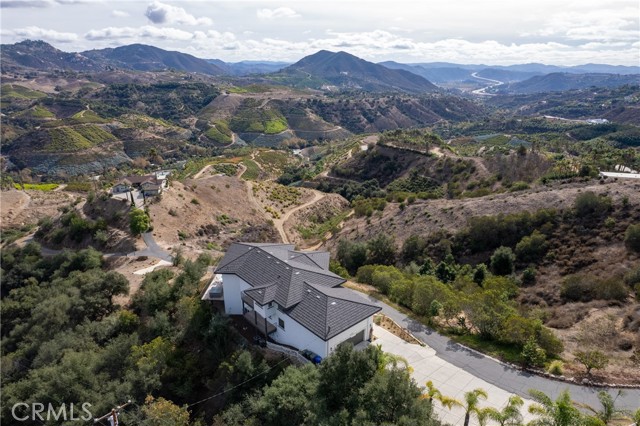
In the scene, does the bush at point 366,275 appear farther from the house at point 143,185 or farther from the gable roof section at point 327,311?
the house at point 143,185

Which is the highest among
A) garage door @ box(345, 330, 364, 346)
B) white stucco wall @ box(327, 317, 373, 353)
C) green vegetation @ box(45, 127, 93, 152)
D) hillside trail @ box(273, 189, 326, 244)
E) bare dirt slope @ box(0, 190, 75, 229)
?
white stucco wall @ box(327, 317, 373, 353)

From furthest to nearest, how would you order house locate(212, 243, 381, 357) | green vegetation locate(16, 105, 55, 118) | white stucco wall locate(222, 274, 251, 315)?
green vegetation locate(16, 105, 55, 118) < white stucco wall locate(222, 274, 251, 315) < house locate(212, 243, 381, 357)

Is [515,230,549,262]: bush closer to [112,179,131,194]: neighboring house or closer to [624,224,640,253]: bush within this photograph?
[624,224,640,253]: bush

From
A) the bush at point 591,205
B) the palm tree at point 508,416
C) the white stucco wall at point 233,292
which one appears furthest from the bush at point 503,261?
the white stucco wall at point 233,292

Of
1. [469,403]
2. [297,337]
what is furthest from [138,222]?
[469,403]

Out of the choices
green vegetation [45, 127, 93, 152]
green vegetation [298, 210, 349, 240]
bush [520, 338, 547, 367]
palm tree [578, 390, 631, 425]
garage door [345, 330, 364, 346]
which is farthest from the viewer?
green vegetation [45, 127, 93, 152]

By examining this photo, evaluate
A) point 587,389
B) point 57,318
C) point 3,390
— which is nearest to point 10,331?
point 57,318

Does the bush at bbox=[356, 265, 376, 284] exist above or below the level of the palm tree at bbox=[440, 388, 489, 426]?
below

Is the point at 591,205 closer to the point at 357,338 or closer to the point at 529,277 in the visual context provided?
the point at 529,277

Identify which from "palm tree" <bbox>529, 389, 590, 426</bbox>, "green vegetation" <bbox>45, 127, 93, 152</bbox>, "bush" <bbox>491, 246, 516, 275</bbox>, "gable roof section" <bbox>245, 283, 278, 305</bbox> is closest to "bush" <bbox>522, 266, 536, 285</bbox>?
"bush" <bbox>491, 246, 516, 275</bbox>
